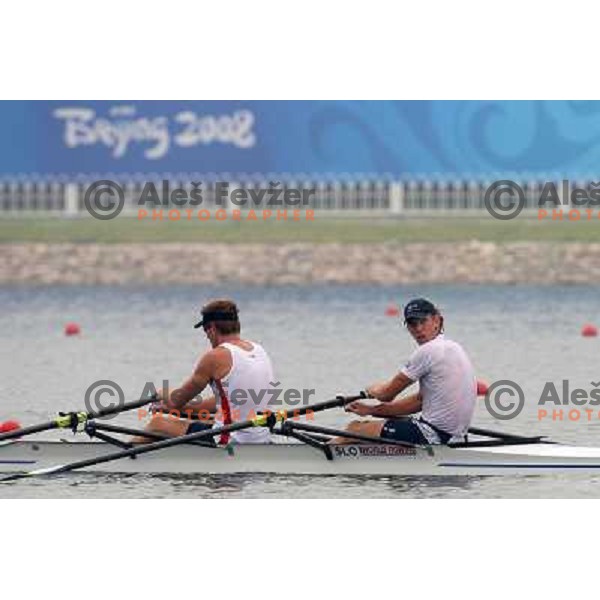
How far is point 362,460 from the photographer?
63.2 ft

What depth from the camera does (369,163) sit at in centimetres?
9388

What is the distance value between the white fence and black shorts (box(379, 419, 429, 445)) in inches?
2824

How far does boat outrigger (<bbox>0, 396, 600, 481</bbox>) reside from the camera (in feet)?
62.5

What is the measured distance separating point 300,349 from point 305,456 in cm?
2241

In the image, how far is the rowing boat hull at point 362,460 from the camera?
1906 cm

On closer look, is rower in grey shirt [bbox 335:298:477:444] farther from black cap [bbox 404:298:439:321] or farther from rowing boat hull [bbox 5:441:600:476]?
rowing boat hull [bbox 5:441:600:476]

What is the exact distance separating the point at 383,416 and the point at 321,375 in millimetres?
15866

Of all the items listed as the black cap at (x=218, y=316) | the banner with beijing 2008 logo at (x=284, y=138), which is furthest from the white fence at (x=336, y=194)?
the black cap at (x=218, y=316)

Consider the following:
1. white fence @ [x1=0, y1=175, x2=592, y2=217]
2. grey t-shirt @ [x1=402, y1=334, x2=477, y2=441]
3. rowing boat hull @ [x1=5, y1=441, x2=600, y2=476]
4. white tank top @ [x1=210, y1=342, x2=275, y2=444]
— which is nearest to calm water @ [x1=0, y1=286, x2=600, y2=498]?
rowing boat hull @ [x1=5, y1=441, x2=600, y2=476]

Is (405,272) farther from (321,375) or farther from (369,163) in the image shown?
(321,375)

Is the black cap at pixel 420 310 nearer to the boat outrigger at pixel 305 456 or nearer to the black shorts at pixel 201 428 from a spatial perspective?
the boat outrigger at pixel 305 456

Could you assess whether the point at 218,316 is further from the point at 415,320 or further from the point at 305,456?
the point at 415,320

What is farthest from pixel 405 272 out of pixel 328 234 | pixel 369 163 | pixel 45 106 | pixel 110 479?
pixel 110 479

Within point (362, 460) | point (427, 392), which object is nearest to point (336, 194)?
point (362, 460)
